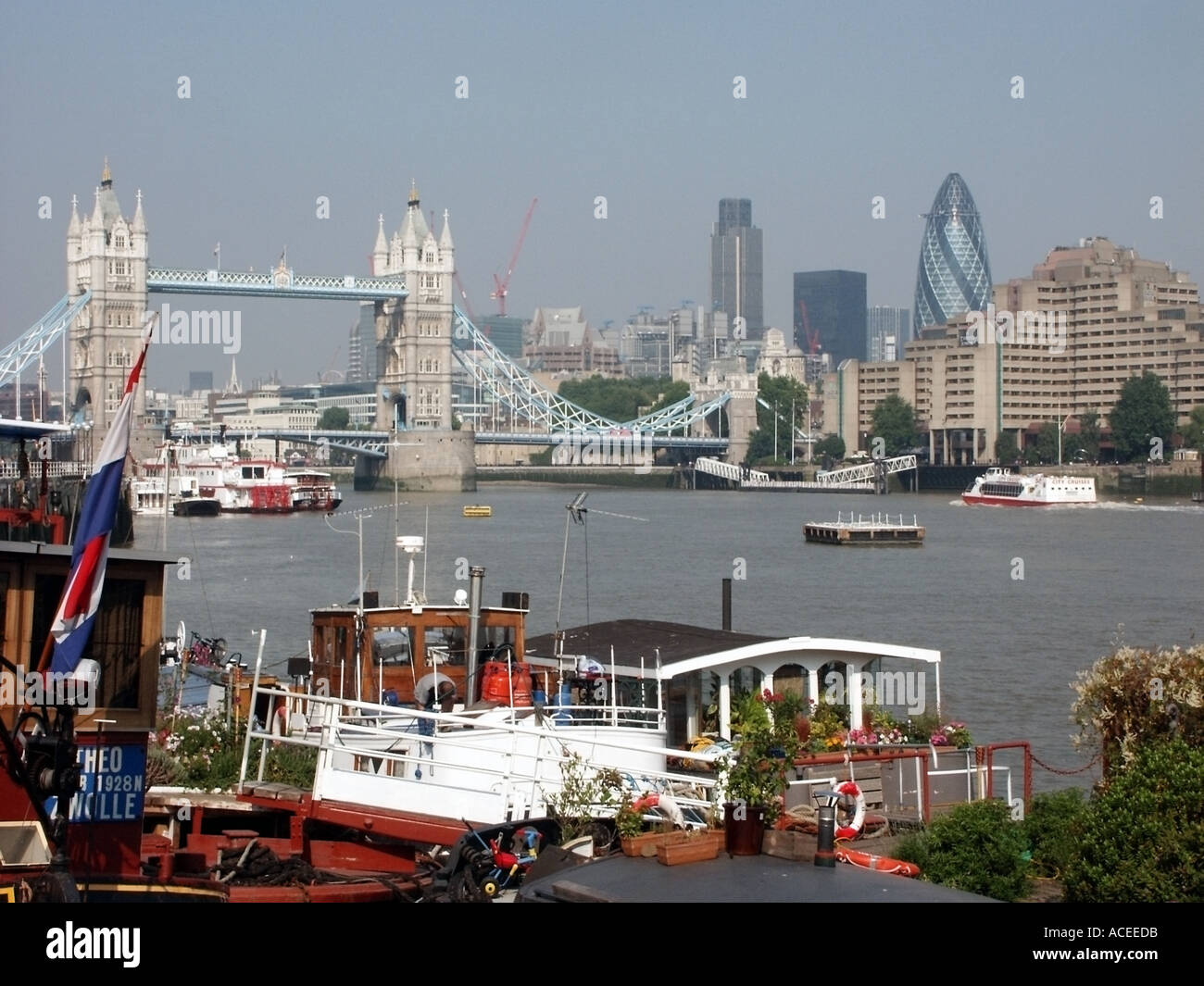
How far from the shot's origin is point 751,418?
3979 inches

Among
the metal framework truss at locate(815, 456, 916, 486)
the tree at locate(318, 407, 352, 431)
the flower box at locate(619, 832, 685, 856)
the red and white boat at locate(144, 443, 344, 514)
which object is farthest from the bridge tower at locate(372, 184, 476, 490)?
the flower box at locate(619, 832, 685, 856)

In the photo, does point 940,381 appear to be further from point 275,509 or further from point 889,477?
point 275,509

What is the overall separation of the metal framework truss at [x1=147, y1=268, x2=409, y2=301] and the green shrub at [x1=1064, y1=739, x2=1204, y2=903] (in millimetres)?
75984

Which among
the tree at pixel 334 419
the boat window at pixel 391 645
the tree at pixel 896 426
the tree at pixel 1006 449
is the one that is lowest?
the boat window at pixel 391 645

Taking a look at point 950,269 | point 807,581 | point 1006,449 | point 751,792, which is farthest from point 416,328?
point 950,269

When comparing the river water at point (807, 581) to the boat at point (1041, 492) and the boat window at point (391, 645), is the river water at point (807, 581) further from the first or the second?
the boat at point (1041, 492)

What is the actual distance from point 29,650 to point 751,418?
96.0m

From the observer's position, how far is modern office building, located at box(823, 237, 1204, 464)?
307 feet

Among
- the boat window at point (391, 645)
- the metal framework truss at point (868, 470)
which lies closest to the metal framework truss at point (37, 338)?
the metal framework truss at point (868, 470)

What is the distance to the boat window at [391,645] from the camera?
378 inches

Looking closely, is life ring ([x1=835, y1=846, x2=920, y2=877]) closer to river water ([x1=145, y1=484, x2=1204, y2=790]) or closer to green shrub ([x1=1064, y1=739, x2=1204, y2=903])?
green shrub ([x1=1064, y1=739, x2=1204, y2=903])

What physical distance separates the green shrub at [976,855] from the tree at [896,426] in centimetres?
8798

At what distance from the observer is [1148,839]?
19.2ft

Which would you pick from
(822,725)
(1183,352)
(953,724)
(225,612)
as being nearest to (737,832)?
(822,725)
